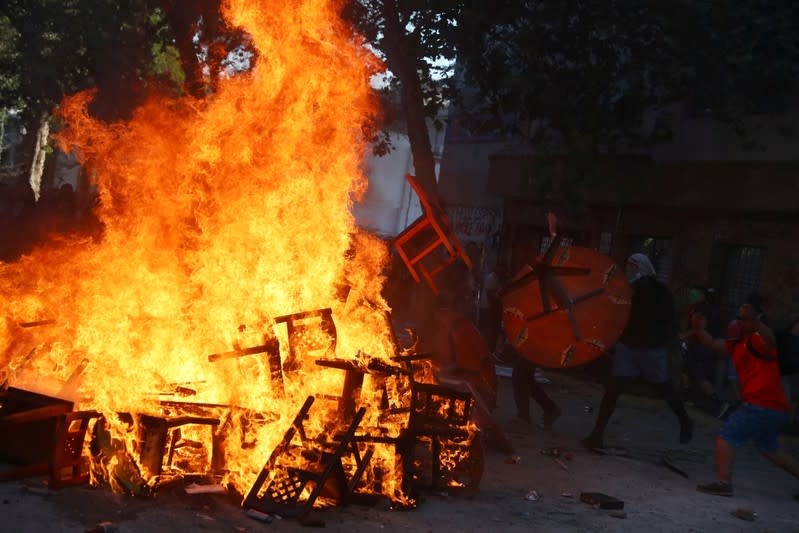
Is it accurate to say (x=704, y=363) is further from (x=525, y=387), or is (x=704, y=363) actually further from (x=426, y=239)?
(x=426, y=239)

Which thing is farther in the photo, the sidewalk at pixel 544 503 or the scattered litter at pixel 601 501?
the scattered litter at pixel 601 501

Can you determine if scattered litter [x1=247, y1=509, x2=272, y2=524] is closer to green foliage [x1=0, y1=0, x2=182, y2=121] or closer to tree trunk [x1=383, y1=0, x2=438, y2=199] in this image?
tree trunk [x1=383, y1=0, x2=438, y2=199]

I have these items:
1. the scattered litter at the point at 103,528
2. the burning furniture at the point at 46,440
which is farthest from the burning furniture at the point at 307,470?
the burning furniture at the point at 46,440

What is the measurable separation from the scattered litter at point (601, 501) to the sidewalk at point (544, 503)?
0.09m

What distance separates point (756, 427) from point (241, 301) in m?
4.61

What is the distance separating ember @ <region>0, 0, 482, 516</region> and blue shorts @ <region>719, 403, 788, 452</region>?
245 cm

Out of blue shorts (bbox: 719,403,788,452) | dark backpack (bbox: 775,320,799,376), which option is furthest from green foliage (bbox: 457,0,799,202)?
blue shorts (bbox: 719,403,788,452)

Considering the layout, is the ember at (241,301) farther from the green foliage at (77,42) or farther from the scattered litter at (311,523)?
the green foliage at (77,42)

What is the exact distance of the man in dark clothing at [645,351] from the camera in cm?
895

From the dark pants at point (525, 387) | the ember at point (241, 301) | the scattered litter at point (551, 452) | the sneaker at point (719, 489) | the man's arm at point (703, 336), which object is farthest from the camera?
the dark pants at point (525, 387)

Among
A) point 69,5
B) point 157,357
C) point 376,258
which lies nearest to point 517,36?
point 376,258

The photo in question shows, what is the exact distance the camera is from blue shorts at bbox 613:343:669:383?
9.07m

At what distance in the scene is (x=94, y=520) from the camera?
5254mm

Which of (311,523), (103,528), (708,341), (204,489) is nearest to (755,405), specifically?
(708,341)
